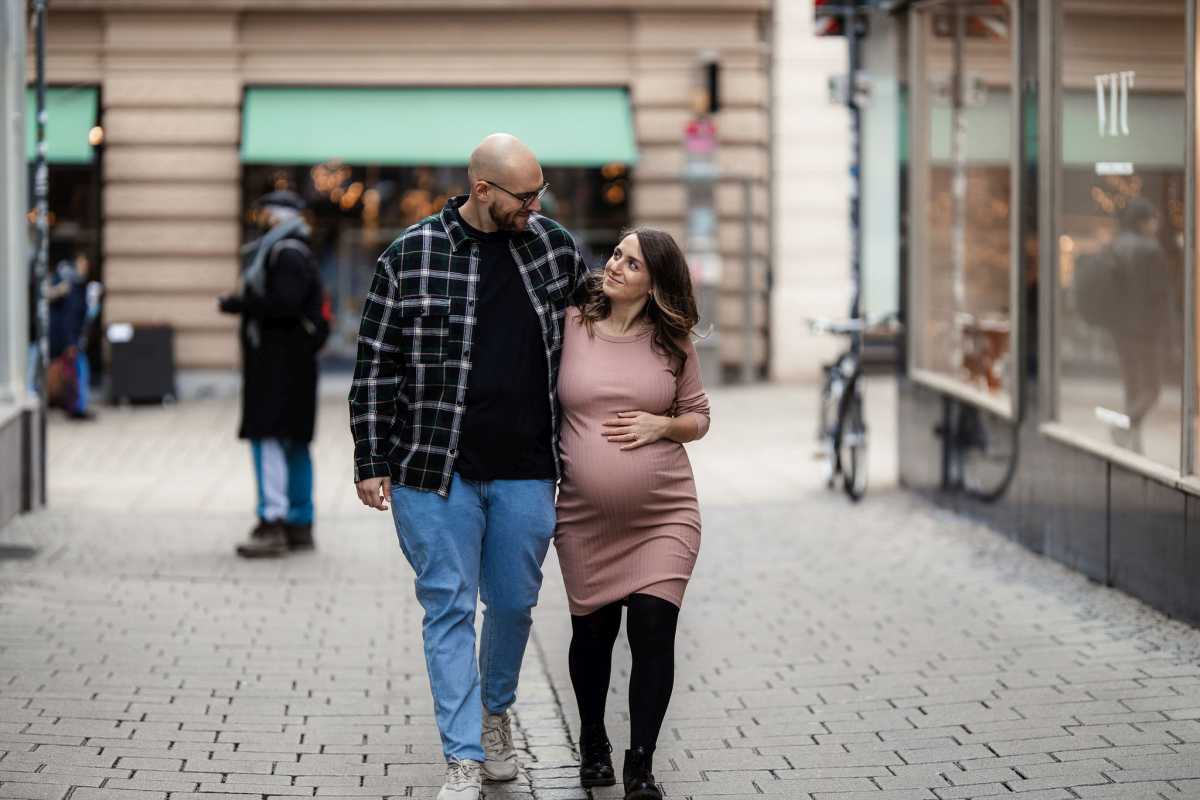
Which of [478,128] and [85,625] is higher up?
[478,128]

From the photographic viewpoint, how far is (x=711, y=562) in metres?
9.56

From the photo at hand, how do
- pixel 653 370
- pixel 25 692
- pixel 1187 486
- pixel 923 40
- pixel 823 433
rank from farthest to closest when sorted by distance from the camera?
pixel 823 433
pixel 923 40
pixel 1187 486
pixel 25 692
pixel 653 370

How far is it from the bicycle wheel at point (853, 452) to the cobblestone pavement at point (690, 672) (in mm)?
605

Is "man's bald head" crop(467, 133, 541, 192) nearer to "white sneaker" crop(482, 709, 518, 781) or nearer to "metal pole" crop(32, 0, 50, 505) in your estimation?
"white sneaker" crop(482, 709, 518, 781)

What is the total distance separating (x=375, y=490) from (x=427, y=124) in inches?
608

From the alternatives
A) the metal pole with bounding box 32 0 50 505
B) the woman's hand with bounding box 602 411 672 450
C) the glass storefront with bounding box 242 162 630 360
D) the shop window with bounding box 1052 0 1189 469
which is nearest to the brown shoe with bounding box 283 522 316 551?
the metal pole with bounding box 32 0 50 505

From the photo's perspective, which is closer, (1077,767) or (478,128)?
(1077,767)

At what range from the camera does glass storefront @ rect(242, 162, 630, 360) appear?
2097cm

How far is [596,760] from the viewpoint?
539 centimetres

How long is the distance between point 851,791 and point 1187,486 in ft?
9.22

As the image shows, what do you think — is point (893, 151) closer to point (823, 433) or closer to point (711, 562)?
point (823, 433)

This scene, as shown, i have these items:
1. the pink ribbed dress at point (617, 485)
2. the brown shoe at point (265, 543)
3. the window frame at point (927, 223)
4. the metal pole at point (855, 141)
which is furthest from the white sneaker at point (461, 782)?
the metal pole at point (855, 141)

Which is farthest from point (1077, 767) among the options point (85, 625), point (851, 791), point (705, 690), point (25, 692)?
point (85, 625)

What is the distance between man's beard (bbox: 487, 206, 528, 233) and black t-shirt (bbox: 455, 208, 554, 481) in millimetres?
59
